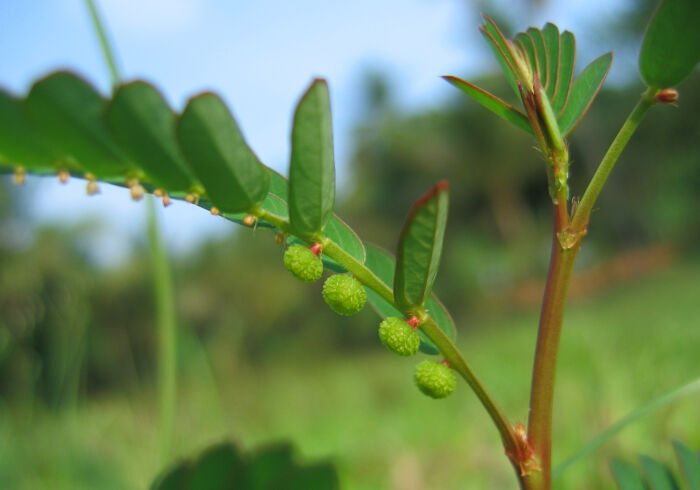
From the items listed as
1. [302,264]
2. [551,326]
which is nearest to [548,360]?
[551,326]

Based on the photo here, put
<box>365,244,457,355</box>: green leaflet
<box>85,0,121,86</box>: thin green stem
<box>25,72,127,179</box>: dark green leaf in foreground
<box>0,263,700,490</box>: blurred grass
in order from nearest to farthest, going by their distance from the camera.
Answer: <box>25,72,127,179</box>: dark green leaf in foreground → <box>365,244,457,355</box>: green leaflet → <box>85,0,121,86</box>: thin green stem → <box>0,263,700,490</box>: blurred grass

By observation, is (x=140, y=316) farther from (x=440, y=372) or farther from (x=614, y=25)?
(x=614, y=25)

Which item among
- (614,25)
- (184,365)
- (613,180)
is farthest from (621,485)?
(613,180)

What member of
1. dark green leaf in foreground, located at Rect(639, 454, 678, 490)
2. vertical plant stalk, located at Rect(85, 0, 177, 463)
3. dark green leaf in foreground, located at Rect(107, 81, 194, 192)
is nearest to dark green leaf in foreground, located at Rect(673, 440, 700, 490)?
dark green leaf in foreground, located at Rect(639, 454, 678, 490)

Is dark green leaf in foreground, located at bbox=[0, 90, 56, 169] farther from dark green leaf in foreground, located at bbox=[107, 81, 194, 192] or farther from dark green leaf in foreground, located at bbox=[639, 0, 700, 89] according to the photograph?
dark green leaf in foreground, located at bbox=[639, 0, 700, 89]

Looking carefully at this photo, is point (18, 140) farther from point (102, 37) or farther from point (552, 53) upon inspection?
point (102, 37)
